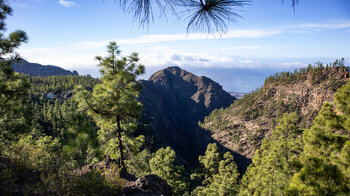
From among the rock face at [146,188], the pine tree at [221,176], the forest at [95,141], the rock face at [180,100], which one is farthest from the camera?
the rock face at [180,100]

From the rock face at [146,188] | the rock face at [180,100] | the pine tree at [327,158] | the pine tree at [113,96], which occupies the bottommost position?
the rock face at [180,100]

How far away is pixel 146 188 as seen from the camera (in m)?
6.22

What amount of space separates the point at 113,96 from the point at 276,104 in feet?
217

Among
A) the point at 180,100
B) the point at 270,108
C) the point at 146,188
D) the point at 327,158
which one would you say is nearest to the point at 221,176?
the point at 327,158

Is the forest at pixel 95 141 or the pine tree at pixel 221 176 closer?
the forest at pixel 95 141

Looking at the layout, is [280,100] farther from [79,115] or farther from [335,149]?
[79,115]

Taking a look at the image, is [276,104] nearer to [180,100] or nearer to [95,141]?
[95,141]

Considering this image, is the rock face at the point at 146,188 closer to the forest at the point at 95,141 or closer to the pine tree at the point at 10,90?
the forest at the point at 95,141

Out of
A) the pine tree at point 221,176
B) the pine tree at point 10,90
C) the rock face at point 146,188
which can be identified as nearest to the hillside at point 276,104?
the pine tree at point 221,176

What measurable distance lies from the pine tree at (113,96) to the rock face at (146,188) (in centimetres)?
235

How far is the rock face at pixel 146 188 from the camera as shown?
5.87m

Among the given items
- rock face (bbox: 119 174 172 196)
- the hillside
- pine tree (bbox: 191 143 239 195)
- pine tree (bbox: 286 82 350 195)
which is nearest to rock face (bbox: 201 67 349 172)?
the hillside

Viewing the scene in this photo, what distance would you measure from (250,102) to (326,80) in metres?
24.2

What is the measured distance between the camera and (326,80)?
180 feet
